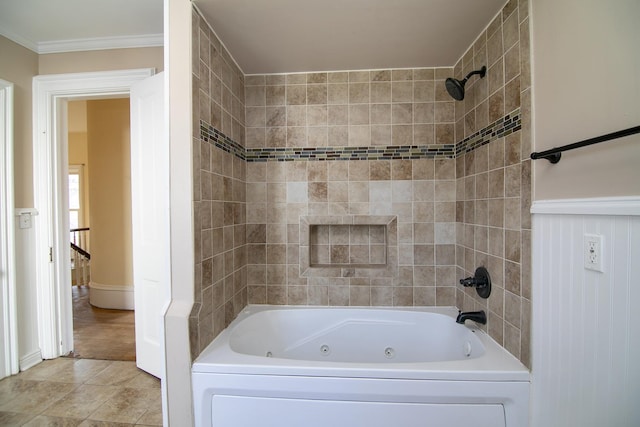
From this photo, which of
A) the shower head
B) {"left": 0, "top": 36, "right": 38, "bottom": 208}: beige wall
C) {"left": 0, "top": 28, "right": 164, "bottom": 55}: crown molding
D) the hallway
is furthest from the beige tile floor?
the shower head

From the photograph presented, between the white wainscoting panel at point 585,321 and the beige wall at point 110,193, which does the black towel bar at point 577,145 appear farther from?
the beige wall at point 110,193

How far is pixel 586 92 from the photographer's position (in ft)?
2.85

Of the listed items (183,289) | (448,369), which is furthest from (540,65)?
(183,289)

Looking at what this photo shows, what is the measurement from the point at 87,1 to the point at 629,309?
9.47 feet

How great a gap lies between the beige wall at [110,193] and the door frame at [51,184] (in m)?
1.11

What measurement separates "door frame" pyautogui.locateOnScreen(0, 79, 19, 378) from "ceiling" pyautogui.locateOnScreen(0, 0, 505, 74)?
56 centimetres

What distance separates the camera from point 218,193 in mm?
1485

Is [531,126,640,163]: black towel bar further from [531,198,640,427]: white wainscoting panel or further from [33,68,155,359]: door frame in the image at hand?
[33,68,155,359]: door frame

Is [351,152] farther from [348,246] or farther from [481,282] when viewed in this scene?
[481,282]

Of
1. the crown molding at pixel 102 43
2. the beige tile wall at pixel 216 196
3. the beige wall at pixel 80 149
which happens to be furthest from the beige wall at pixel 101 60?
the beige wall at pixel 80 149

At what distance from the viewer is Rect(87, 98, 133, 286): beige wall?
10.5 feet

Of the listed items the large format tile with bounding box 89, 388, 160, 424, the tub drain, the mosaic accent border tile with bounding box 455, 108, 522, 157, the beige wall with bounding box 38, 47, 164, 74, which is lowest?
the large format tile with bounding box 89, 388, 160, 424

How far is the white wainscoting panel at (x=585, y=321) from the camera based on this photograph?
741 mm

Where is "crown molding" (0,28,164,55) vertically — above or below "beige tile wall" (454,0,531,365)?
above
